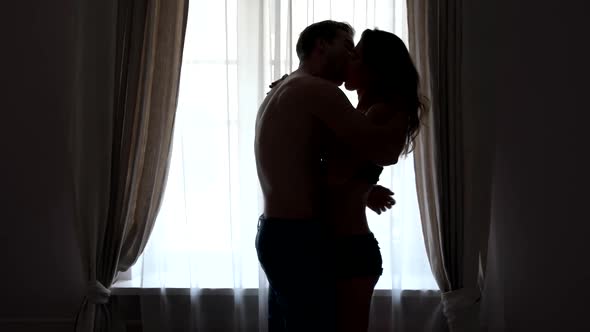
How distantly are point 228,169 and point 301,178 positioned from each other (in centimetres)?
92

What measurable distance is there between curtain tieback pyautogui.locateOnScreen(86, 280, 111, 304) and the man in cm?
106

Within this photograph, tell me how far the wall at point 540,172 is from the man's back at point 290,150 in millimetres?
1185

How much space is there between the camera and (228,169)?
2566 millimetres

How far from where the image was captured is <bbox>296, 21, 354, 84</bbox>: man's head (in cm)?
180

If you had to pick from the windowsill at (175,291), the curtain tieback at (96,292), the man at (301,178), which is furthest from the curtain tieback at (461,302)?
the curtain tieback at (96,292)

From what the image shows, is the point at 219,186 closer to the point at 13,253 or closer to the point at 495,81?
the point at 13,253

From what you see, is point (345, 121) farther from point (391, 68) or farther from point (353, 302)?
point (353, 302)

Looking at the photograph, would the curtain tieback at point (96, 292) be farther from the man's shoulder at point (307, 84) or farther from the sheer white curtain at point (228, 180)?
the man's shoulder at point (307, 84)

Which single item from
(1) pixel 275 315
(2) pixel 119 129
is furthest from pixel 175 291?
(1) pixel 275 315

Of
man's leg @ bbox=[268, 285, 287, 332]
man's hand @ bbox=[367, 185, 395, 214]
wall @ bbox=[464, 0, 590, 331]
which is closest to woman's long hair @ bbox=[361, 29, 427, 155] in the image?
man's hand @ bbox=[367, 185, 395, 214]

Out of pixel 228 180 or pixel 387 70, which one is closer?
pixel 387 70

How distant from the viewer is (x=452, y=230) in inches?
95.7

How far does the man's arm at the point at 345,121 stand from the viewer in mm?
1633

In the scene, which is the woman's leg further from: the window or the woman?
the window
